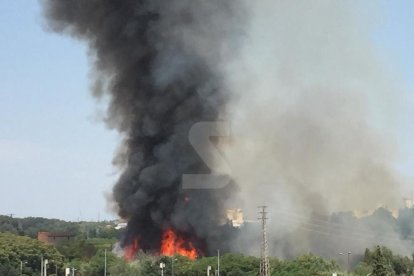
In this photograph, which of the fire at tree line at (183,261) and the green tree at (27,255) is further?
the green tree at (27,255)

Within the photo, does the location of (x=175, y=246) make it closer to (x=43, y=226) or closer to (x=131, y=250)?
(x=131, y=250)

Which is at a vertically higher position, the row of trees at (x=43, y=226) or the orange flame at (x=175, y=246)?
the row of trees at (x=43, y=226)

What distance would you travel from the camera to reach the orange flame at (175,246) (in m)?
71.1

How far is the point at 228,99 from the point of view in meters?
74.9

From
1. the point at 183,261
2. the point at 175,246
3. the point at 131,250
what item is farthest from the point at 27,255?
the point at 183,261

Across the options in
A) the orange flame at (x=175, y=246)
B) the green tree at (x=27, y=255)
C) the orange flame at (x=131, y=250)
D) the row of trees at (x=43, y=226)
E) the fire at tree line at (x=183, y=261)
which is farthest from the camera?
the row of trees at (x=43, y=226)

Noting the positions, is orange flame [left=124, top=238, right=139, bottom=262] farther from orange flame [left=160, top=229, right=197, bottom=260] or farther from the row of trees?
the row of trees

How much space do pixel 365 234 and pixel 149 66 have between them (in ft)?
78.1

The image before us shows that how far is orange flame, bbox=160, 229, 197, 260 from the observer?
71.1 meters

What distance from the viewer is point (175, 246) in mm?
71562

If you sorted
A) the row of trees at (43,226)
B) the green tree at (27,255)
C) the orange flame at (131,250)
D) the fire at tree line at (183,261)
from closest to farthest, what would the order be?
the fire at tree line at (183,261) < the orange flame at (131,250) < the green tree at (27,255) < the row of trees at (43,226)

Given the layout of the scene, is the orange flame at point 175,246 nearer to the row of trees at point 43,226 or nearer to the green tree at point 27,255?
the green tree at point 27,255

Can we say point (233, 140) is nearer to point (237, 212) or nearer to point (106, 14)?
point (237, 212)

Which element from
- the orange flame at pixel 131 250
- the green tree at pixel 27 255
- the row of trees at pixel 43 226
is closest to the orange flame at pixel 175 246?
the orange flame at pixel 131 250
